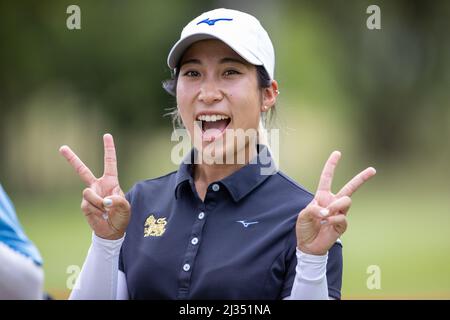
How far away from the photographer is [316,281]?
1.95 metres

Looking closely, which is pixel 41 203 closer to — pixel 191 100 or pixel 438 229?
pixel 438 229

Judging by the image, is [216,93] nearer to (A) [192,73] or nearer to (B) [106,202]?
(A) [192,73]

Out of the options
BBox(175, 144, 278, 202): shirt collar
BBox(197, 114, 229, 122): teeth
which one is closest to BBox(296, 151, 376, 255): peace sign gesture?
BBox(175, 144, 278, 202): shirt collar

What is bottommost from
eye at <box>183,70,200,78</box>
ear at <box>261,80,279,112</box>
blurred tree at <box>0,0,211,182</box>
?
ear at <box>261,80,279,112</box>

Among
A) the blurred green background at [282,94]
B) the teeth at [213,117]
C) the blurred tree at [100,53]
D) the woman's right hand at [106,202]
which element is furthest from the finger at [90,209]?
the blurred tree at [100,53]

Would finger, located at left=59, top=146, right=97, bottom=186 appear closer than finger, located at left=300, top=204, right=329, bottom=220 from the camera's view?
No

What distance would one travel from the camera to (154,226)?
2240mm

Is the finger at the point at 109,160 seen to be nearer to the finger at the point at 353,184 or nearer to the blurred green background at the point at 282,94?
the finger at the point at 353,184

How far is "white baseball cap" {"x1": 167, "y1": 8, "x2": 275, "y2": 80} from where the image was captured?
2.18 meters

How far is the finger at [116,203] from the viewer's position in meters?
2.06

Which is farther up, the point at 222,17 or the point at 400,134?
the point at 222,17

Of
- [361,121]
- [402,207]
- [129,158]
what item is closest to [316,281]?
[402,207]

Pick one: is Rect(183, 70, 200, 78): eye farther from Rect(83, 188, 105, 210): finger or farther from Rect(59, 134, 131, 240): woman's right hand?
Rect(83, 188, 105, 210): finger
